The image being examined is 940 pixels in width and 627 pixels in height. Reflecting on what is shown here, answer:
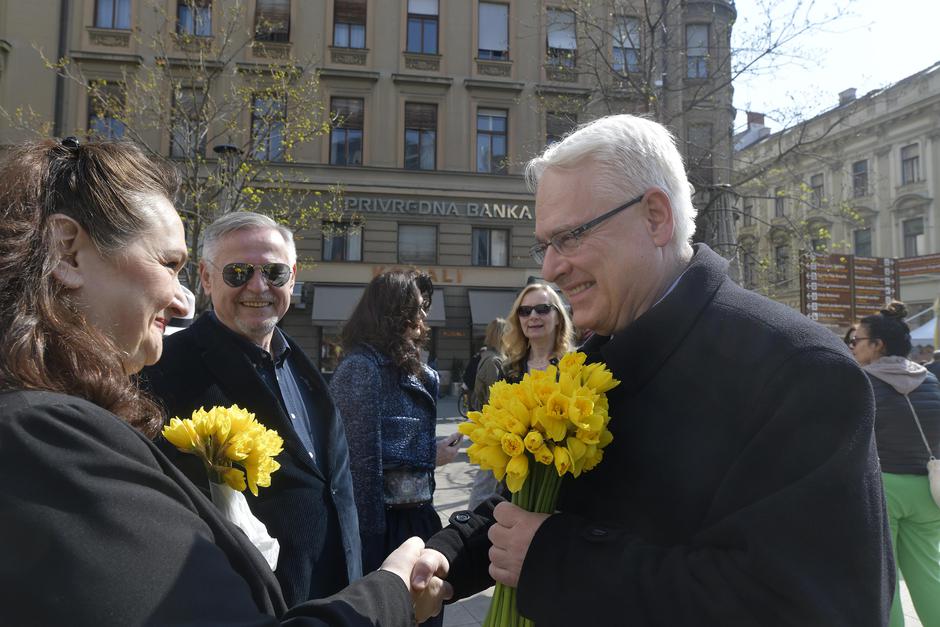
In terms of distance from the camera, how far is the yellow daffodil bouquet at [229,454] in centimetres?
167

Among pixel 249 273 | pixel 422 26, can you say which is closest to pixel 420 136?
pixel 422 26

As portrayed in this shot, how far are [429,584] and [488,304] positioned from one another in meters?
18.1

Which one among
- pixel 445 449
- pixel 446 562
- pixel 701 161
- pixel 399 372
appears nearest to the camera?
pixel 446 562

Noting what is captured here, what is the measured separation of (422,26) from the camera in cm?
2036

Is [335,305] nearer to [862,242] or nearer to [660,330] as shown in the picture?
[660,330]

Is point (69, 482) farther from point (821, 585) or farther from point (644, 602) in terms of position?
point (821, 585)

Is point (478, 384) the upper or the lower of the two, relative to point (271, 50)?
lower

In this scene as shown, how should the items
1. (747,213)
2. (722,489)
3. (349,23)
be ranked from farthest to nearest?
1. (349,23)
2. (747,213)
3. (722,489)

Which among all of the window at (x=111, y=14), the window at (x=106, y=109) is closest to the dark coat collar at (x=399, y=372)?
the window at (x=106, y=109)

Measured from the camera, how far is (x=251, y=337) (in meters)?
2.63

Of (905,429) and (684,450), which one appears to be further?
(905,429)

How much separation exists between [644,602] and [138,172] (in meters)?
1.39

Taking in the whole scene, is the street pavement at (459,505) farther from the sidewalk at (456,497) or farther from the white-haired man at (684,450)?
the white-haired man at (684,450)

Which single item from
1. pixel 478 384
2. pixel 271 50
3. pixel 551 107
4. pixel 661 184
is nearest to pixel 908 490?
pixel 478 384
